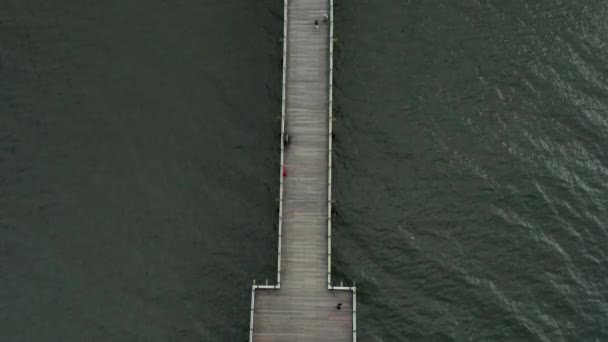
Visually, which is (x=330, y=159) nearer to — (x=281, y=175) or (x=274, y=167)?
(x=281, y=175)

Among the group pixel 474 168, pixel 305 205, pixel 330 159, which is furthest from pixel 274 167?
pixel 474 168

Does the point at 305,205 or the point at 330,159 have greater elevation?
the point at 330,159

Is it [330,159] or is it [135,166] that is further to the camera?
[135,166]

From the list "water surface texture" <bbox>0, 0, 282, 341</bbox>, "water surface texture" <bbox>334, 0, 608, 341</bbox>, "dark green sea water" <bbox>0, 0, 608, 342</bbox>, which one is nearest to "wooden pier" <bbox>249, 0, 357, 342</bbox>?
"dark green sea water" <bbox>0, 0, 608, 342</bbox>

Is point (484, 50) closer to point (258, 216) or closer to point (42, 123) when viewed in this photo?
point (258, 216)

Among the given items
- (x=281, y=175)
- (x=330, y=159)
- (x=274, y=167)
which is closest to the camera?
(x=281, y=175)

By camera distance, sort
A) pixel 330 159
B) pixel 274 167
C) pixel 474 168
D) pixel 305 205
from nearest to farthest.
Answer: pixel 305 205 < pixel 330 159 < pixel 474 168 < pixel 274 167

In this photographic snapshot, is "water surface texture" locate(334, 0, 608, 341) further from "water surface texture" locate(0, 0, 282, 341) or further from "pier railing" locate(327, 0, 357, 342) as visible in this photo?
"water surface texture" locate(0, 0, 282, 341)
